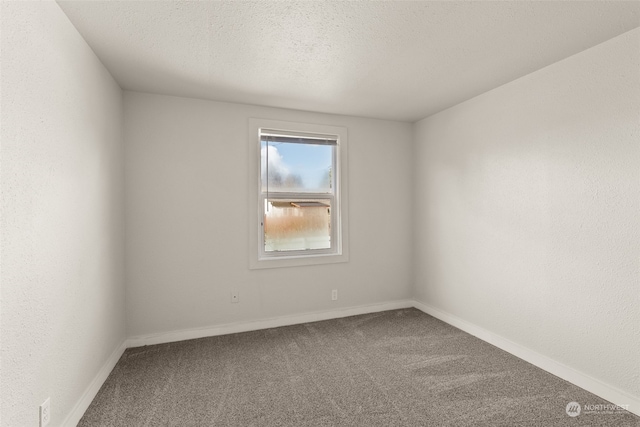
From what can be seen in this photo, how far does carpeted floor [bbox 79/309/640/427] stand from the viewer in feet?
6.11

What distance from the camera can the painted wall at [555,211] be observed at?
1.96m

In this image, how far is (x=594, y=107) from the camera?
2098 mm

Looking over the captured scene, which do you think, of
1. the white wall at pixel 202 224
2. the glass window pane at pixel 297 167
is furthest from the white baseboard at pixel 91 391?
the glass window pane at pixel 297 167

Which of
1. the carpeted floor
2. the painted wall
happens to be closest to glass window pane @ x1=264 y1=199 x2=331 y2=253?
the carpeted floor

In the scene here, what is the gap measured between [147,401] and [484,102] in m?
3.65

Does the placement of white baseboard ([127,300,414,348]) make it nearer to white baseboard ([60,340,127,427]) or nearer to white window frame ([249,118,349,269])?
white baseboard ([60,340,127,427])

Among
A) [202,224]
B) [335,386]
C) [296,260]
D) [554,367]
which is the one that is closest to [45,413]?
[335,386]

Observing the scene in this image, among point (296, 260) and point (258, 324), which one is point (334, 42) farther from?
point (258, 324)

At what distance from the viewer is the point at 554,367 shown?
7.66ft

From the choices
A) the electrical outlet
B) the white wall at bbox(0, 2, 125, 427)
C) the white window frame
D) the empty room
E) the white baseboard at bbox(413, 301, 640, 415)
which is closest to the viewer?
the white wall at bbox(0, 2, 125, 427)

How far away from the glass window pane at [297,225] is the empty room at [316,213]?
2cm

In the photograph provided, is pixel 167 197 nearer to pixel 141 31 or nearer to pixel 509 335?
pixel 141 31

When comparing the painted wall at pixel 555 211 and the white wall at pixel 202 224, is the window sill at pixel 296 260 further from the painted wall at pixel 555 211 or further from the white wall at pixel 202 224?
the painted wall at pixel 555 211

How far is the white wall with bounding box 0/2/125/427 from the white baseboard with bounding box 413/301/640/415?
3.21 meters
